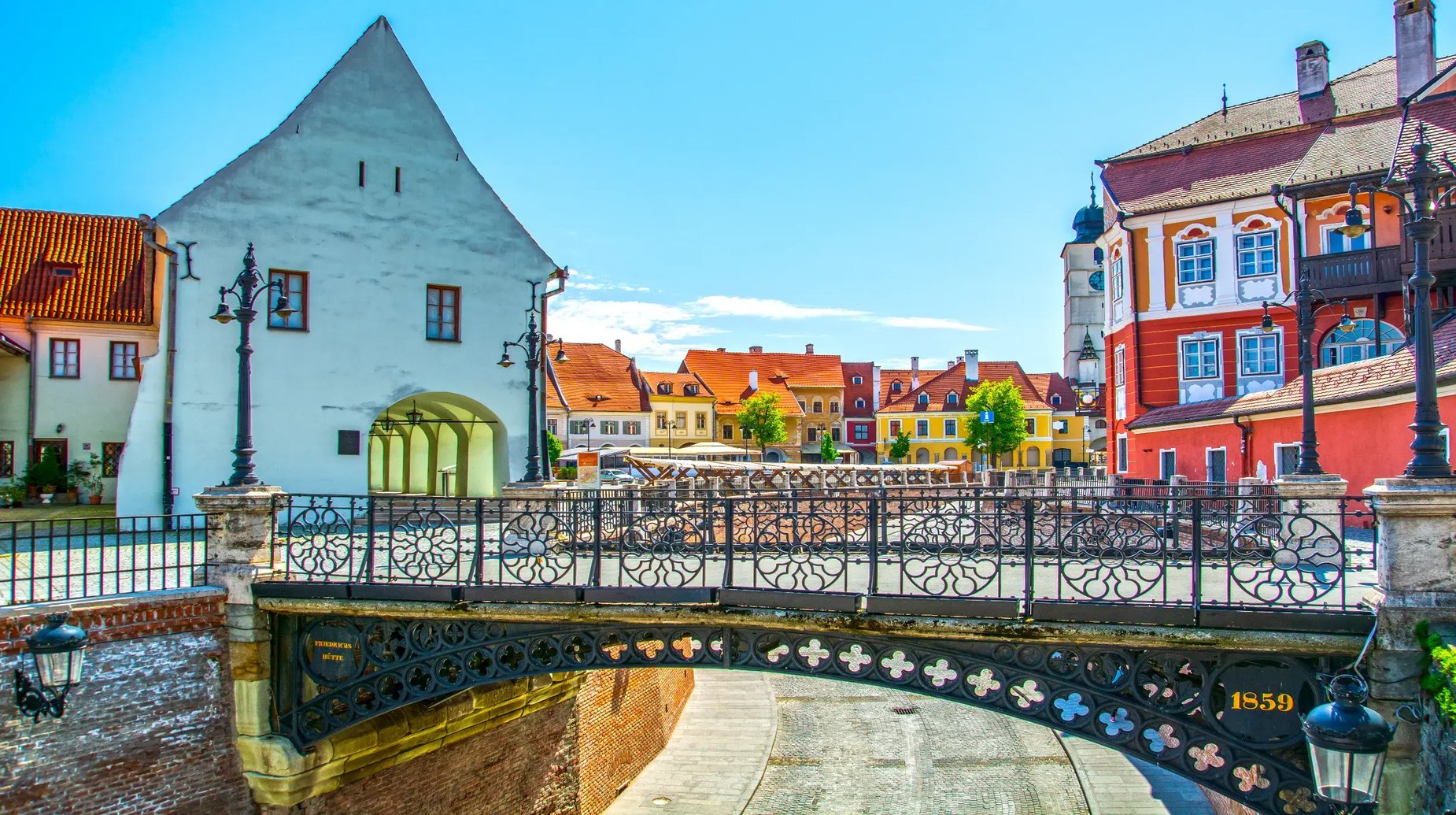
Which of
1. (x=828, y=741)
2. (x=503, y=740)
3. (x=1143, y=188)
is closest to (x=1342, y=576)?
(x=503, y=740)

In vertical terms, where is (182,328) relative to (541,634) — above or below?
above

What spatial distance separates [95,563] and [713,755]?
11507 mm

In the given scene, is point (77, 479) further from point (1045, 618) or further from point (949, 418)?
point (949, 418)

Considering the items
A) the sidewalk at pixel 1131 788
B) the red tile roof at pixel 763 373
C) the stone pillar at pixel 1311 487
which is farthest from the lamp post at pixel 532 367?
the red tile roof at pixel 763 373

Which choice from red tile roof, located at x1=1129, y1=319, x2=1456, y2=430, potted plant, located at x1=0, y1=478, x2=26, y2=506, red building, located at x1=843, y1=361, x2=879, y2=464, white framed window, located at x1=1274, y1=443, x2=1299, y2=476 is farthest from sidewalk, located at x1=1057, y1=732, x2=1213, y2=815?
red building, located at x1=843, y1=361, x2=879, y2=464

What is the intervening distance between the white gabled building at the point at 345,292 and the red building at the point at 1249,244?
708 inches

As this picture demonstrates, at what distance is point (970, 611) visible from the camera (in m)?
8.07

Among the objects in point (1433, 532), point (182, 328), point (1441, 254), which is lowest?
point (1433, 532)

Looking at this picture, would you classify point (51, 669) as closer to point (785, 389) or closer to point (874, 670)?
point (874, 670)

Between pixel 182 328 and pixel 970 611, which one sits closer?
pixel 970 611

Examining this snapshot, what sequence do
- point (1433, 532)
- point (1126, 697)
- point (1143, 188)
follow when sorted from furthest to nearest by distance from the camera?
point (1143, 188) < point (1126, 697) < point (1433, 532)

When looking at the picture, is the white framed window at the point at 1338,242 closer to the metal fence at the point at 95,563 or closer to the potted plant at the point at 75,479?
the metal fence at the point at 95,563

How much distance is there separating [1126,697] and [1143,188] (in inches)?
1009

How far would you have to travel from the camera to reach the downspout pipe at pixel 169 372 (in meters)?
18.0
